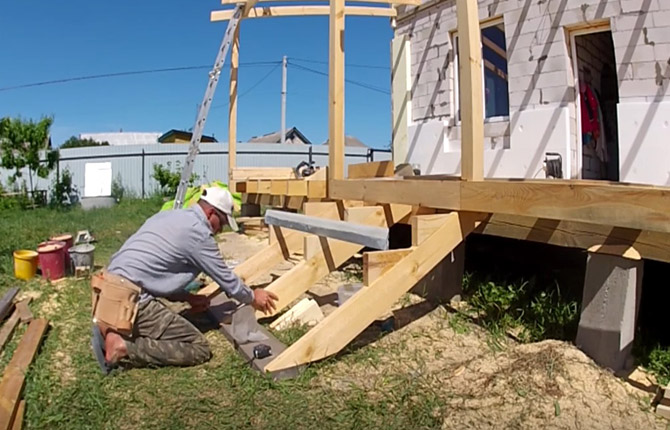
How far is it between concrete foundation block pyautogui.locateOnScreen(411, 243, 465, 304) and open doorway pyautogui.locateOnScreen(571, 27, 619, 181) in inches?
95.9

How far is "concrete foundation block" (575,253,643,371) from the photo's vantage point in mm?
2906

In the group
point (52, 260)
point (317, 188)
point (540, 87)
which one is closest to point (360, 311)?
point (317, 188)

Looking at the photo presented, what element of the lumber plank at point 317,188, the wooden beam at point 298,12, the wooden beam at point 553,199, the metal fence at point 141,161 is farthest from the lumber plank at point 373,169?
the metal fence at point 141,161

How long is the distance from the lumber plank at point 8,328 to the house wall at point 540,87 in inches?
200

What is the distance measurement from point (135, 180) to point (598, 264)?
18646 mm

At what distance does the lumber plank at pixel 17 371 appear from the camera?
270 cm

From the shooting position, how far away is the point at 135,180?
19.3m

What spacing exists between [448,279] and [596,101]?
3.47 metres

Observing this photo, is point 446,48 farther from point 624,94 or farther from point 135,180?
point 135,180

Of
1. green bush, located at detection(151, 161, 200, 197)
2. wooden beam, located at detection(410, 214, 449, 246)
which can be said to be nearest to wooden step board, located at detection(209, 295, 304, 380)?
wooden beam, located at detection(410, 214, 449, 246)

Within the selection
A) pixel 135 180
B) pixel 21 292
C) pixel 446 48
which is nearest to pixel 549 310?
pixel 446 48

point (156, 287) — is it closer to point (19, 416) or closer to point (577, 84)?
point (19, 416)

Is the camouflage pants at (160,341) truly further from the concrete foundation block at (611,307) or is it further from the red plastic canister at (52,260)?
the red plastic canister at (52,260)

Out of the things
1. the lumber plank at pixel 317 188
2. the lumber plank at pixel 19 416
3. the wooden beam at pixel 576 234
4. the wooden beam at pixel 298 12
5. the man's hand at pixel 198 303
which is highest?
the wooden beam at pixel 298 12
